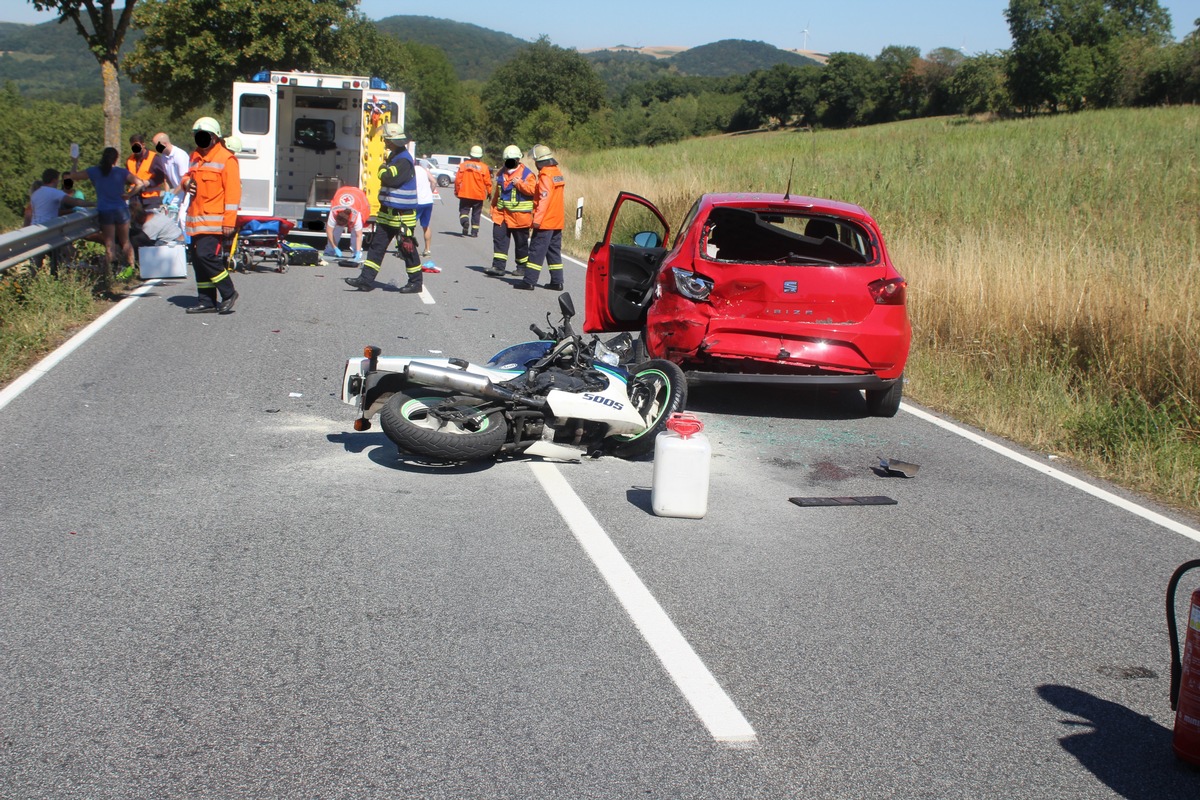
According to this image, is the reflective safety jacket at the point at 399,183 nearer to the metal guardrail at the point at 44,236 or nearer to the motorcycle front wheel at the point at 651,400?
the metal guardrail at the point at 44,236

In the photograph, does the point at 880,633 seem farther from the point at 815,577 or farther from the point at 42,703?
the point at 42,703

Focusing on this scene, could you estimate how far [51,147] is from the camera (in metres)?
71.1

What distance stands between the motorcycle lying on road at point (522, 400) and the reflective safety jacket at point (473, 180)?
1690 cm

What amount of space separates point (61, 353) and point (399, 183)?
5362mm

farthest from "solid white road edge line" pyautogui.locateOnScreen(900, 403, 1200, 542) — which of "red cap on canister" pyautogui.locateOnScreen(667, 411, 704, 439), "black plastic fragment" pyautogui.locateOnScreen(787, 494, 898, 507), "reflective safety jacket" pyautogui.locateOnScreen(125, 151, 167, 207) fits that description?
"reflective safety jacket" pyautogui.locateOnScreen(125, 151, 167, 207)

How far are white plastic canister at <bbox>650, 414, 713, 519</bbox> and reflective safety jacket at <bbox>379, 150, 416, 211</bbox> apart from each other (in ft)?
29.8

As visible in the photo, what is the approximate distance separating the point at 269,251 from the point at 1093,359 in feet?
36.2

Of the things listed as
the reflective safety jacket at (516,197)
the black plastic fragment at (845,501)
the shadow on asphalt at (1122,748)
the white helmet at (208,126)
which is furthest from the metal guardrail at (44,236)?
the shadow on asphalt at (1122,748)

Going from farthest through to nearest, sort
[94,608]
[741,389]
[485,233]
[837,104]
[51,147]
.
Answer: [837,104]
[51,147]
[485,233]
[741,389]
[94,608]

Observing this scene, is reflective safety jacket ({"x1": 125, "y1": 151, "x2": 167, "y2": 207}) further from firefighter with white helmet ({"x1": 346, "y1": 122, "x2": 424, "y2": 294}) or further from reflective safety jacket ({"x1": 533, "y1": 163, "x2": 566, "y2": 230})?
reflective safety jacket ({"x1": 533, "y1": 163, "x2": 566, "y2": 230})

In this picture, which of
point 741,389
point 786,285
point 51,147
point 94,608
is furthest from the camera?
point 51,147

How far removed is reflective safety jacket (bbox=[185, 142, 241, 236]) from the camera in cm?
1180

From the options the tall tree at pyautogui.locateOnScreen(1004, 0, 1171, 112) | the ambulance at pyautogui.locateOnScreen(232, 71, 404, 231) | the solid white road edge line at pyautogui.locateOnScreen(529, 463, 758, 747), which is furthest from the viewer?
the tall tree at pyautogui.locateOnScreen(1004, 0, 1171, 112)

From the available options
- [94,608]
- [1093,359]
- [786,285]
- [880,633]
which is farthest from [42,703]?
[1093,359]
